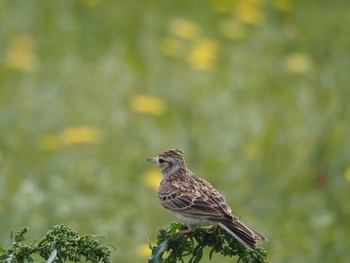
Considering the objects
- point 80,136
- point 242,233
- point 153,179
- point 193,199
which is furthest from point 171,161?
point 80,136

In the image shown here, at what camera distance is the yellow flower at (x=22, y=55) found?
13.2 meters

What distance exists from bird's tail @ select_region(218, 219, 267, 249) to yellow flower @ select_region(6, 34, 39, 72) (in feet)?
28.5

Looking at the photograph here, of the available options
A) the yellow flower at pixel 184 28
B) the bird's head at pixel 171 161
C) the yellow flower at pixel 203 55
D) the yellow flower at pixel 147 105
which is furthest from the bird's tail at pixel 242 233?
the yellow flower at pixel 184 28

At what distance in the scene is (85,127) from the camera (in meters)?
11.8

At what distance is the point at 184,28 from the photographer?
14.6m

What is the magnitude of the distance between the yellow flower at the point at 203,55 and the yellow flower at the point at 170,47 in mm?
203

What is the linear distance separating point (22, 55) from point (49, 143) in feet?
8.14

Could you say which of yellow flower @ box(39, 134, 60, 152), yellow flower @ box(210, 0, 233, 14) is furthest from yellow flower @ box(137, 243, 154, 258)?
yellow flower @ box(210, 0, 233, 14)

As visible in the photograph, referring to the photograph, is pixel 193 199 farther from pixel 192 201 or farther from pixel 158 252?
pixel 158 252

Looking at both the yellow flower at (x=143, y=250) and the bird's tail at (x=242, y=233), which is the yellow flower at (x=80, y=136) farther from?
the bird's tail at (x=242, y=233)

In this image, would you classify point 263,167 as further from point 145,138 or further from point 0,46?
point 0,46

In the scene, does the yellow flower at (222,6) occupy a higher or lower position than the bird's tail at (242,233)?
higher

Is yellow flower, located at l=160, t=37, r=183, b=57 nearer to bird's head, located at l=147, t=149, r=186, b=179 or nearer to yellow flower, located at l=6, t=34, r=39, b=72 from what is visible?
yellow flower, located at l=6, t=34, r=39, b=72

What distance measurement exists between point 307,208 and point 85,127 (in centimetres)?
306
